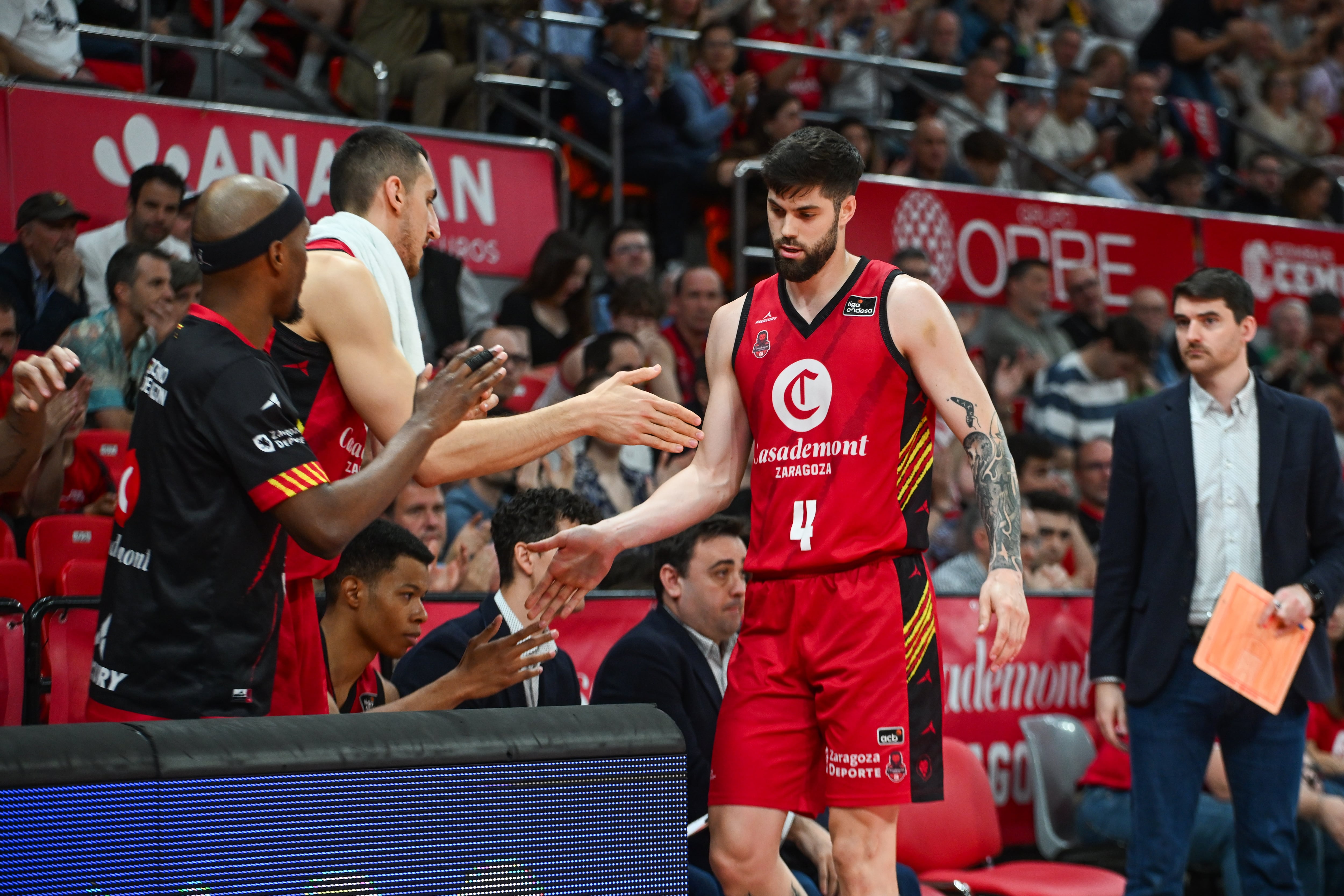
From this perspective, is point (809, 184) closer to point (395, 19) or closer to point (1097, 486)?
point (1097, 486)

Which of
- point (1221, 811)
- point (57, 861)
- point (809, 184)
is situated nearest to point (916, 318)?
point (809, 184)

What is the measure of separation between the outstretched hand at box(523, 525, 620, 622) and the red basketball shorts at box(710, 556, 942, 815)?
461 millimetres

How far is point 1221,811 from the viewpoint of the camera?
20.6 feet

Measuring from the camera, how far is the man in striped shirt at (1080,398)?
10047 millimetres

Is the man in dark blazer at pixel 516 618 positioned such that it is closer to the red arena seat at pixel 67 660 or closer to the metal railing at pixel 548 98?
the red arena seat at pixel 67 660

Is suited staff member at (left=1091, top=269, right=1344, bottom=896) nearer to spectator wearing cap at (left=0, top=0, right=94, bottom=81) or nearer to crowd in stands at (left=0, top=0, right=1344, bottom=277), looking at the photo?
crowd in stands at (left=0, top=0, right=1344, bottom=277)

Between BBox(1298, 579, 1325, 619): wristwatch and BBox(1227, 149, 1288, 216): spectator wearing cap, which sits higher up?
BBox(1227, 149, 1288, 216): spectator wearing cap

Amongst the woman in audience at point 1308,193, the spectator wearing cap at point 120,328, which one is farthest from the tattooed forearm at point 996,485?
the woman in audience at point 1308,193

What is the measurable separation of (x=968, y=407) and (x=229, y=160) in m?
5.58

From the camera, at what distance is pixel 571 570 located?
3.98 metres

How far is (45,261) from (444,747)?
5218mm

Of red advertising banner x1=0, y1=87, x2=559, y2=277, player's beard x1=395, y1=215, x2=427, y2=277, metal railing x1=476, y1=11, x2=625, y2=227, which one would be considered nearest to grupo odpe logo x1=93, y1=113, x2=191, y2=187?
red advertising banner x1=0, y1=87, x2=559, y2=277

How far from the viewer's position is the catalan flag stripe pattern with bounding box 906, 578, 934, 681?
3.91 meters

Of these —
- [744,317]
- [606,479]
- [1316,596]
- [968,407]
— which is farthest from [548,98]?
[968,407]
